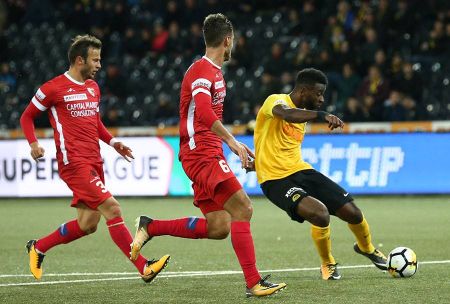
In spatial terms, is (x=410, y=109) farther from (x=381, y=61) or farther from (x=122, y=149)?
(x=122, y=149)

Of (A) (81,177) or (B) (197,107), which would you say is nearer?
(B) (197,107)

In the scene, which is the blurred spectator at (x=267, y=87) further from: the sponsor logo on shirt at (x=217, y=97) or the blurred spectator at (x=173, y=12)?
the sponsor logo on shirt at (x=217, y=97)

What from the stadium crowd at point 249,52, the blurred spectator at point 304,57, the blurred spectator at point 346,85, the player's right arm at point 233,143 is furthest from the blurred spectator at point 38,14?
the player's right arm at point 233,143

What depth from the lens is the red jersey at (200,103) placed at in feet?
23.9

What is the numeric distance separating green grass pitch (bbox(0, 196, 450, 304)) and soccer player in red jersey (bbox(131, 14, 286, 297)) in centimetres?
34

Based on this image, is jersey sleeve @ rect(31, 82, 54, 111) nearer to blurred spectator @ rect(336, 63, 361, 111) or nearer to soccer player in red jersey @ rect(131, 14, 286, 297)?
soccer player in red jersey @ rect(131, 14, 286, 297)

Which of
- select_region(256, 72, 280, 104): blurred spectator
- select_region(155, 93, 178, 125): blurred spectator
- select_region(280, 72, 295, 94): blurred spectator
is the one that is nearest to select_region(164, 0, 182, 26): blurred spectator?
select_region(155, 93, 178, 125): blurred spectator

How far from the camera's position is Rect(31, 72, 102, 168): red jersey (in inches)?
335

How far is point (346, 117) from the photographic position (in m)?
19.5

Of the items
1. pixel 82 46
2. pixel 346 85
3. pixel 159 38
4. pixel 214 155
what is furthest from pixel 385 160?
pixel 214 155

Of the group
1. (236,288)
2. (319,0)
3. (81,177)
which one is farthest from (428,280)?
(319,0)

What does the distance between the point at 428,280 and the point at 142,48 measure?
646 inches

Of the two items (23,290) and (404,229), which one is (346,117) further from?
(23,290)

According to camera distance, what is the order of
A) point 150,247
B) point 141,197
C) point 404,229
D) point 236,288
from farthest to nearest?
point 141,197 → point 404,229 → point 150,247 → point 236,288
